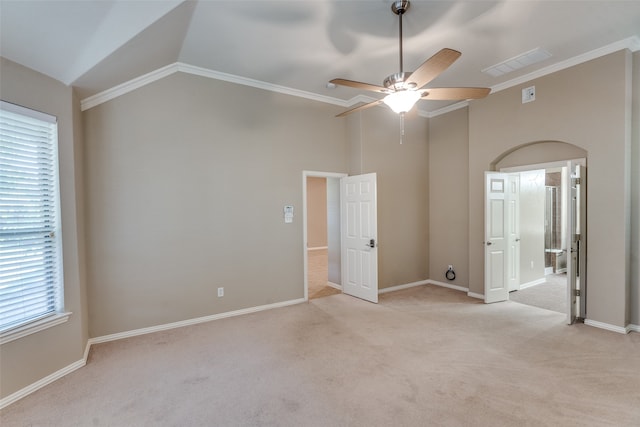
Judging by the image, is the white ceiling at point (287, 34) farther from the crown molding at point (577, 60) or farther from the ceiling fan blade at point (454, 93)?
the ceiling fan blade at point (454, 93)

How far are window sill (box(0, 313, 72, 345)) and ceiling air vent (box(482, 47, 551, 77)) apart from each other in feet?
18.2

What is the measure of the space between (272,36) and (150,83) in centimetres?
164

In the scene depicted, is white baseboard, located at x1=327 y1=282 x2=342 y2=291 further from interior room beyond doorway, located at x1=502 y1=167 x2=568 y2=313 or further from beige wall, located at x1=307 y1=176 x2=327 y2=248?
beige wall, located at x1=307 y1=176 x2=327 y2=248

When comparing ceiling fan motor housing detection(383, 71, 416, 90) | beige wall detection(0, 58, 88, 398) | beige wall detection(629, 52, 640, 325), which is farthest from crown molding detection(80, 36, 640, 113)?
ceiling fan motor housing detection(383, 71, 416, 90)

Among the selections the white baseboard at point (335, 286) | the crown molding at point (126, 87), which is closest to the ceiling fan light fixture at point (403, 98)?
the crown molding at point (126, 87)

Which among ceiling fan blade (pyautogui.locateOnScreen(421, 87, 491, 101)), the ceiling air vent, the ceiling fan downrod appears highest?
the ceiling air vent

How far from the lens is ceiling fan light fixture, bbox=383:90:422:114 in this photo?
247 centimetres

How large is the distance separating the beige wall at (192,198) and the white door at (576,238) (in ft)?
11.5

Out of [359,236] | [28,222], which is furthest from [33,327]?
[359,236]

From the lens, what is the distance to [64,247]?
2686mm

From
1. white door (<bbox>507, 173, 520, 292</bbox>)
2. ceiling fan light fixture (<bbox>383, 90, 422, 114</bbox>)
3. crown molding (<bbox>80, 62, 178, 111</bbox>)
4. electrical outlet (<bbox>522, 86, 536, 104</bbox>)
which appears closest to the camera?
ceiling fan light fixture (<bbox>383, 90, 422, 114</bbox>)

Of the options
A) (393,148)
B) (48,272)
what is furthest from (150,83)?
(393,148)

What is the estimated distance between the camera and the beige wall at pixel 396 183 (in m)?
4.98

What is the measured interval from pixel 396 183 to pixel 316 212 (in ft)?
18.4
